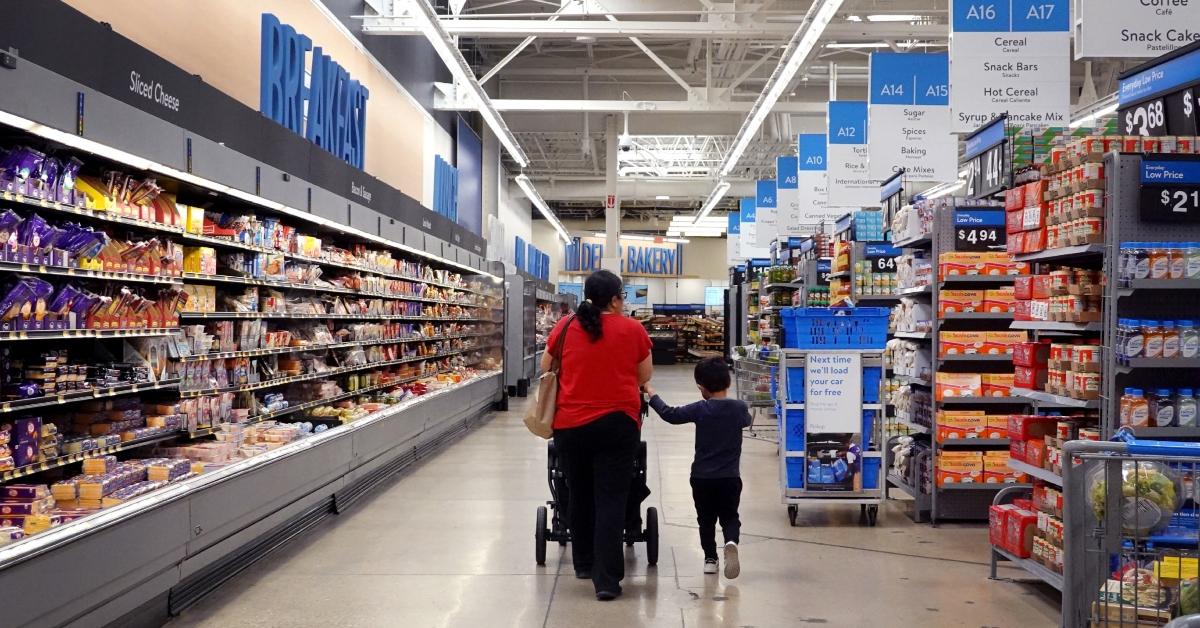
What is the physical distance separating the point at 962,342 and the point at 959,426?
1.86ft

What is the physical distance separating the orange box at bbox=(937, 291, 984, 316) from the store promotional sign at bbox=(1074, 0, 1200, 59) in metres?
1.68

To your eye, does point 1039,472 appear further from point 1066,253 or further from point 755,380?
point 755,380

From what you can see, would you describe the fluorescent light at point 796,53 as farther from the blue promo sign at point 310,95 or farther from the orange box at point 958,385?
the blue promo sign at point 310,95

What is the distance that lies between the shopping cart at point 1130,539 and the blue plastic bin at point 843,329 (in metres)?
3.41

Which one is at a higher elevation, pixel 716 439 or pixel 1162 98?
pixel 1162 98

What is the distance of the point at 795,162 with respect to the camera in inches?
662

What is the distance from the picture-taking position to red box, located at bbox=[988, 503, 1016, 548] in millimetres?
5062

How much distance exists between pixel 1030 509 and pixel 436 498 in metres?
4.31

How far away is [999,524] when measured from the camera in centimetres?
513

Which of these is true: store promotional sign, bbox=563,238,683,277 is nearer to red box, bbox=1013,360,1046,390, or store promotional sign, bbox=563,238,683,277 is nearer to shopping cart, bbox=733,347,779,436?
shopping cart, bbox=733,347,779,436

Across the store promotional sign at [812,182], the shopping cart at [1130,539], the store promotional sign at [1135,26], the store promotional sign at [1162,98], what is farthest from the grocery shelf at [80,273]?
the store promotional sign at [812,182]

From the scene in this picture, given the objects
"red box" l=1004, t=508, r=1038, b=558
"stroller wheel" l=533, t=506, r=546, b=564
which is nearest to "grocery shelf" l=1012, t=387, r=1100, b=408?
"red box" l=1004, t=508, r=1038, b=558

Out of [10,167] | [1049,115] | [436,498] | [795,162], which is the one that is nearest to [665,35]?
[795,162]

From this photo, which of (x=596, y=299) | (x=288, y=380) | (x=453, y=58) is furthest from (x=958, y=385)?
(x=453, y=58)
